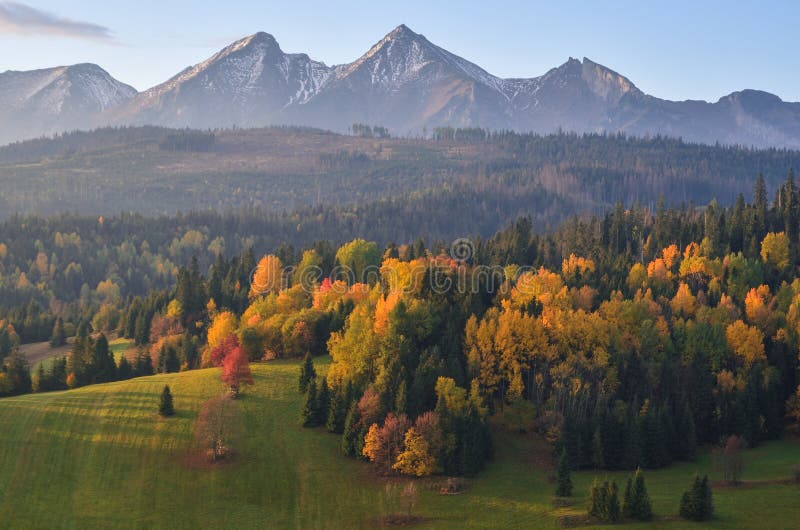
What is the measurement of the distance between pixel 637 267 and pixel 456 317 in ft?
141

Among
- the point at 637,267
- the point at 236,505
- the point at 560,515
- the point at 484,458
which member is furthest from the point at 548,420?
the point at 637,267

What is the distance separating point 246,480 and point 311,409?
1505cm

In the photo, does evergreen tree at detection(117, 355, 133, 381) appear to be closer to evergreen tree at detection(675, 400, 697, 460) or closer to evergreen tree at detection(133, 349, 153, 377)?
evergreen tree at detection(133, 349, 153, 377)

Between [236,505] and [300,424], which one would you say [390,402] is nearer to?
[300,424]

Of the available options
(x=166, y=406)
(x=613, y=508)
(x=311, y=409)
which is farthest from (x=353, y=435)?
(x=613, y=508)

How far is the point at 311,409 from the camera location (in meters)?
104

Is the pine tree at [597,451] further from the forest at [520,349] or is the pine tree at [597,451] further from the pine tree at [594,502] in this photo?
the pine tree at [594,502]

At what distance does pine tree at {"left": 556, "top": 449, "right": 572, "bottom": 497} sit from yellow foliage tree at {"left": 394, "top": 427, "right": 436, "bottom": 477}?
1301 centimetres

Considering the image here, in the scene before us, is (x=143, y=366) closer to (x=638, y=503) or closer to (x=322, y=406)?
(x=322, y=406)

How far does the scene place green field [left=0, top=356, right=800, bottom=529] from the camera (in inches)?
3223

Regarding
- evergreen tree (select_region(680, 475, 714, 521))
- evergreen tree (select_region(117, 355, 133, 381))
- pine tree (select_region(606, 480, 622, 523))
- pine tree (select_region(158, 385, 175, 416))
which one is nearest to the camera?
evergreen tree (select_region(680, 475, 714, 521))

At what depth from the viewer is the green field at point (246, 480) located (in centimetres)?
8188

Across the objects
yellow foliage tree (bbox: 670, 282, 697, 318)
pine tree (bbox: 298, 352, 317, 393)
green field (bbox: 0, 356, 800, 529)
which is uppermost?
yellow foliage tree (bbox: 670, 282, 697, 318)

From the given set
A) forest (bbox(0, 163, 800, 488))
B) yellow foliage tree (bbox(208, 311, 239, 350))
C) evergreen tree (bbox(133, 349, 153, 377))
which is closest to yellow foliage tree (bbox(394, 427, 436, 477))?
forest (bbox(0, 163, 800, 488))
